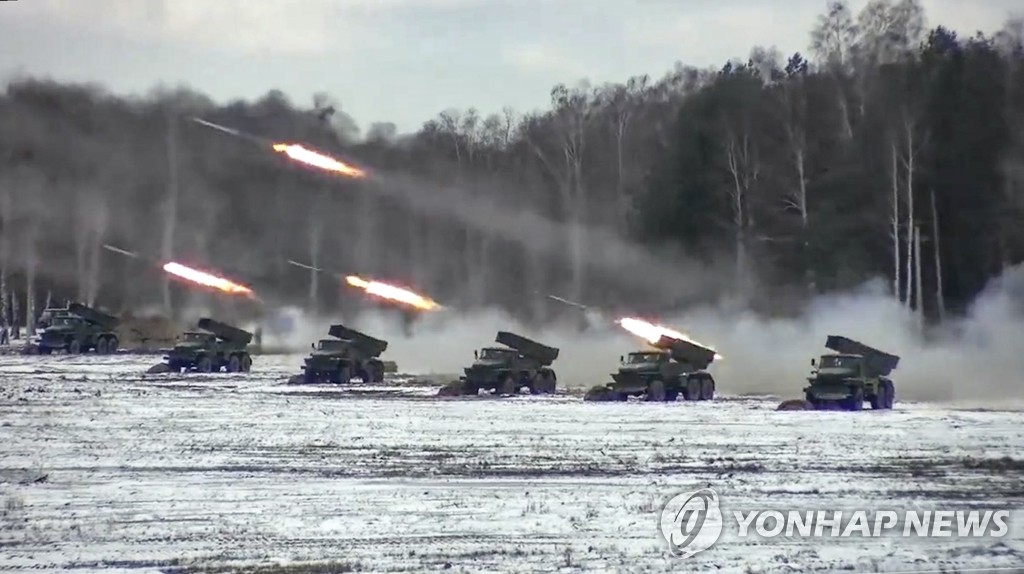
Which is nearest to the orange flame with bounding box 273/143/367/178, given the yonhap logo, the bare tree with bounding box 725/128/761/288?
the bare tree with bounding box 725/128/761/288

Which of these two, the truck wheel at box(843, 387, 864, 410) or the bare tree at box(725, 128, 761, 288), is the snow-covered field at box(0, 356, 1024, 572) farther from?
the bare tree at box(725, 128, 761, 288)

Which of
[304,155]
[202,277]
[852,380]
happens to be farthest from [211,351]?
[852,380]

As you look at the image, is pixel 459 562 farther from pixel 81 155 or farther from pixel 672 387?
pixel 81 155

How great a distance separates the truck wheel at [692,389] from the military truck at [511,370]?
5.94 m

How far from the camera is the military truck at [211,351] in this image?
59.0 m

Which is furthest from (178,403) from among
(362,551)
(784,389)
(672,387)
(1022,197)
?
(1022,197)

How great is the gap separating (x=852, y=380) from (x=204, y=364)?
96.5ft

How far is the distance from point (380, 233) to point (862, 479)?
53.9 metres

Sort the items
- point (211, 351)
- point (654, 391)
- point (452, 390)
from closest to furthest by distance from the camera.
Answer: point (654, 391) → point (452, 390) → point (211, 351)

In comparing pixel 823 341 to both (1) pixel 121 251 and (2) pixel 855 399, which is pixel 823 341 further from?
(1) pixel 121 251

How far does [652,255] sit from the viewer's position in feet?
206

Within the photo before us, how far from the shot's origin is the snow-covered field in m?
15.4

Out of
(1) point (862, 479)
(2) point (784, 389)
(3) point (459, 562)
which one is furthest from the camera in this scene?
(2) point (784, 389)

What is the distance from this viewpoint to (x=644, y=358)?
148 feet
